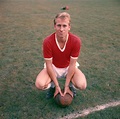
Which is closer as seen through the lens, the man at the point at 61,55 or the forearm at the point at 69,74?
the man at the point at 61,55

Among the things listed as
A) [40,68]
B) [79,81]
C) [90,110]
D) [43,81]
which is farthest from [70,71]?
[40,68]

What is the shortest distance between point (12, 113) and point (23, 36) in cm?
429

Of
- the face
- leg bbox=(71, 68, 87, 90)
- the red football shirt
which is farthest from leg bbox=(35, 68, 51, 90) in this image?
the face

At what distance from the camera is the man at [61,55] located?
324 centimetres

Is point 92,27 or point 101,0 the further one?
point 101,0

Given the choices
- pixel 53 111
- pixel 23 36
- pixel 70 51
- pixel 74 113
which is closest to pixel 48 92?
pixel 53 111

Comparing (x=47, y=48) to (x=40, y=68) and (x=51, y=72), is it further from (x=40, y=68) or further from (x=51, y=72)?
(x=40, y=68)

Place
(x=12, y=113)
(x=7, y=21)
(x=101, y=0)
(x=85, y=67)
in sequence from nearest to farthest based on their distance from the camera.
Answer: (x=12, y=113)
(x=85, y=67)
(x=7, y=21)
(x=101, y=0)

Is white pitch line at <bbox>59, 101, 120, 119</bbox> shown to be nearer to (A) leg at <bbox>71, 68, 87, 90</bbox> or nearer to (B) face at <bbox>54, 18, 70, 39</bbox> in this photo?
(A) leg at <bbox>71, 68, 87, 90</bbox>

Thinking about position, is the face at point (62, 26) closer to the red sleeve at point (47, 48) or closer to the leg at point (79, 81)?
the red sleeve at point (47, 48)

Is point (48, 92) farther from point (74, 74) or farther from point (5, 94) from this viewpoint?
point (5, 94)

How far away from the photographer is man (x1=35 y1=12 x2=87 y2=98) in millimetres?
3242

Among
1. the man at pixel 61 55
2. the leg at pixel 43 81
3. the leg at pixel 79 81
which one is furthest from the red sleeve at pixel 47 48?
the leg at pixel 79 81

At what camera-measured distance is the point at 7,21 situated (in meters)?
9.27
